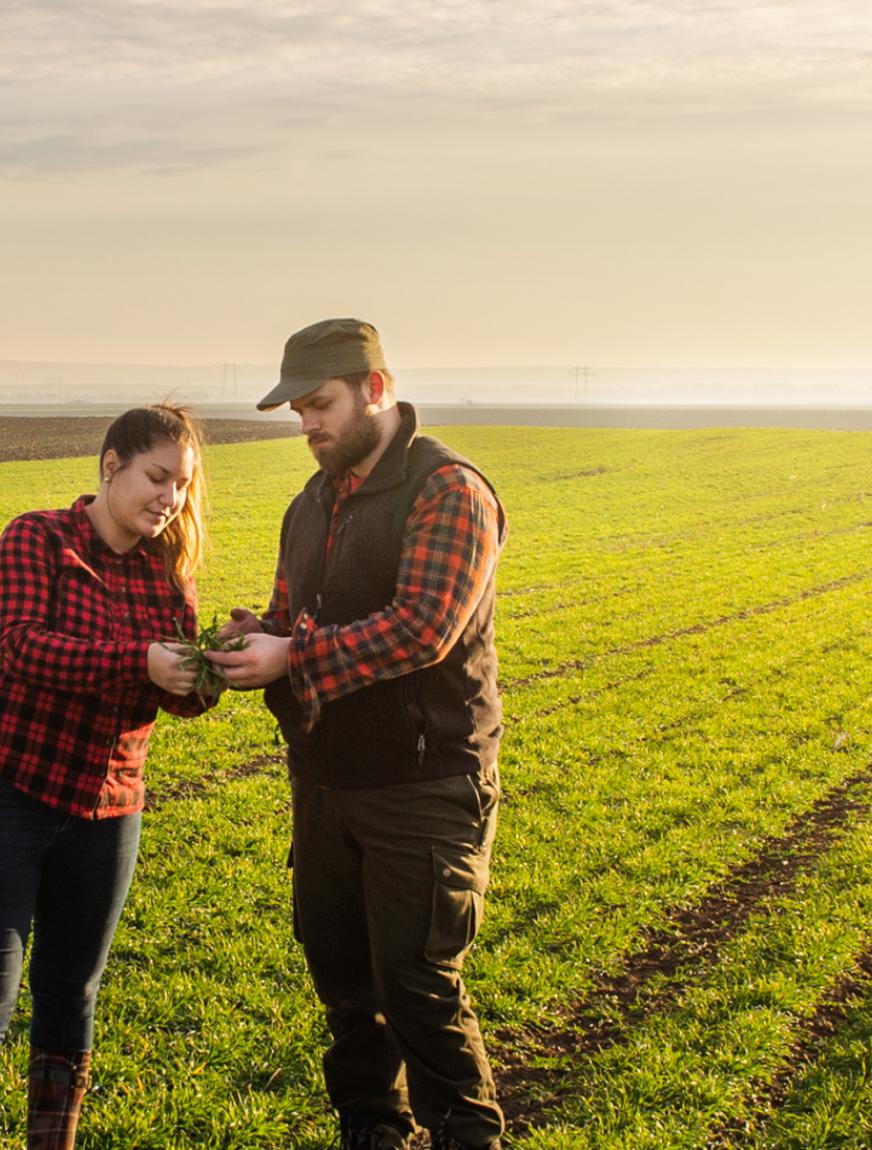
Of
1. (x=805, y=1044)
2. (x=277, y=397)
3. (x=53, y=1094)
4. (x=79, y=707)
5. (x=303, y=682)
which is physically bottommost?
(x=805, y=1044)

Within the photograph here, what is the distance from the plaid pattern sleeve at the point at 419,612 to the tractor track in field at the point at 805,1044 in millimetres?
2771

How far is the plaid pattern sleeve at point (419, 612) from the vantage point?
12.2 ft

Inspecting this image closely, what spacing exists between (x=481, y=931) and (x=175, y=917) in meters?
1.85

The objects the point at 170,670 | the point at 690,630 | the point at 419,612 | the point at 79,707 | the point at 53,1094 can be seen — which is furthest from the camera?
the point at 690,630

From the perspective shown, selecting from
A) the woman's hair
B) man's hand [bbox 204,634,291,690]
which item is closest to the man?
man's hand [bbox 204,634,291,690]

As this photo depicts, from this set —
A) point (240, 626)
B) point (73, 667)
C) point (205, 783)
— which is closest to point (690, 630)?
point (205, 783)

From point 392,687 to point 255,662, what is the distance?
0.47 m

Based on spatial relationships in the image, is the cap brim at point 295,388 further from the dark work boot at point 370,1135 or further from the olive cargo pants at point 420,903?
the dark work boot at point 370,1135

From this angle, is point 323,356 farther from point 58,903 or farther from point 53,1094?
point 53,1094

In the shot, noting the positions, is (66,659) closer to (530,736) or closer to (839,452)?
(530,736)

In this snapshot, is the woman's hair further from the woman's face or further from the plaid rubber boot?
the plaid rubber boot

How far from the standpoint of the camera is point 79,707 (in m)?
3.94

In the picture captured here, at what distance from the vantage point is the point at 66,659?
376 cm

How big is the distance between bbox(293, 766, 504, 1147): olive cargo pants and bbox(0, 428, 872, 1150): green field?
1.16 m
